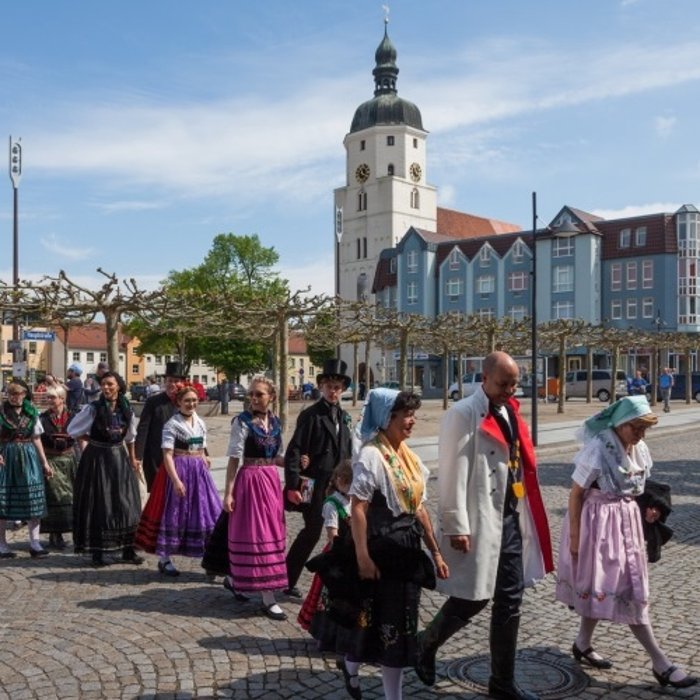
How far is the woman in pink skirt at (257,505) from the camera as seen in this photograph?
243 inches

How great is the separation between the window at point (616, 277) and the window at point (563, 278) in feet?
9.89

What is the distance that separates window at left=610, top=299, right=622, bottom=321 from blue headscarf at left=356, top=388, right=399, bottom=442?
64392 millimetres

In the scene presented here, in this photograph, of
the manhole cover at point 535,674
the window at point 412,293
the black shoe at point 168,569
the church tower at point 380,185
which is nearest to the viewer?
the manhole cover at point 535,674

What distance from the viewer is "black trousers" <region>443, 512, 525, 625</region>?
4.46m

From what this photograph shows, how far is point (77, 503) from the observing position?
26.1 feet

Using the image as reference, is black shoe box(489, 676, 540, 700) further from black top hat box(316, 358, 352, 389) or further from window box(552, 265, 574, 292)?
window box(552, 265, 574, 292)

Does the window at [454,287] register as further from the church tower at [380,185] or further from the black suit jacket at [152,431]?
the black suit jacket at [152,431]

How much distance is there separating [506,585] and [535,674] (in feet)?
2.74

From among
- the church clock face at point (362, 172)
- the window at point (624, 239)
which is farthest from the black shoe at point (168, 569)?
the church clock face at point (362, 172)

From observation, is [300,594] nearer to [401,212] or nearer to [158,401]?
[158,401]

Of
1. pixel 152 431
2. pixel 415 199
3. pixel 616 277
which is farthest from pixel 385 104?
pixel 152 431

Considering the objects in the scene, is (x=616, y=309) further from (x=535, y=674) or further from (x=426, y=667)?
(x=426, y=667)

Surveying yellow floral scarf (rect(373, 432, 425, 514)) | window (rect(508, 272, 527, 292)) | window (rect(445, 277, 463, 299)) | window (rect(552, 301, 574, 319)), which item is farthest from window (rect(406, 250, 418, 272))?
yellow floral scarf (rect(373, 432, 425, 514))

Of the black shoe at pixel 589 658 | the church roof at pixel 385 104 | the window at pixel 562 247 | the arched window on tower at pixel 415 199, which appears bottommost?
the black shoe at pixel 589 658
